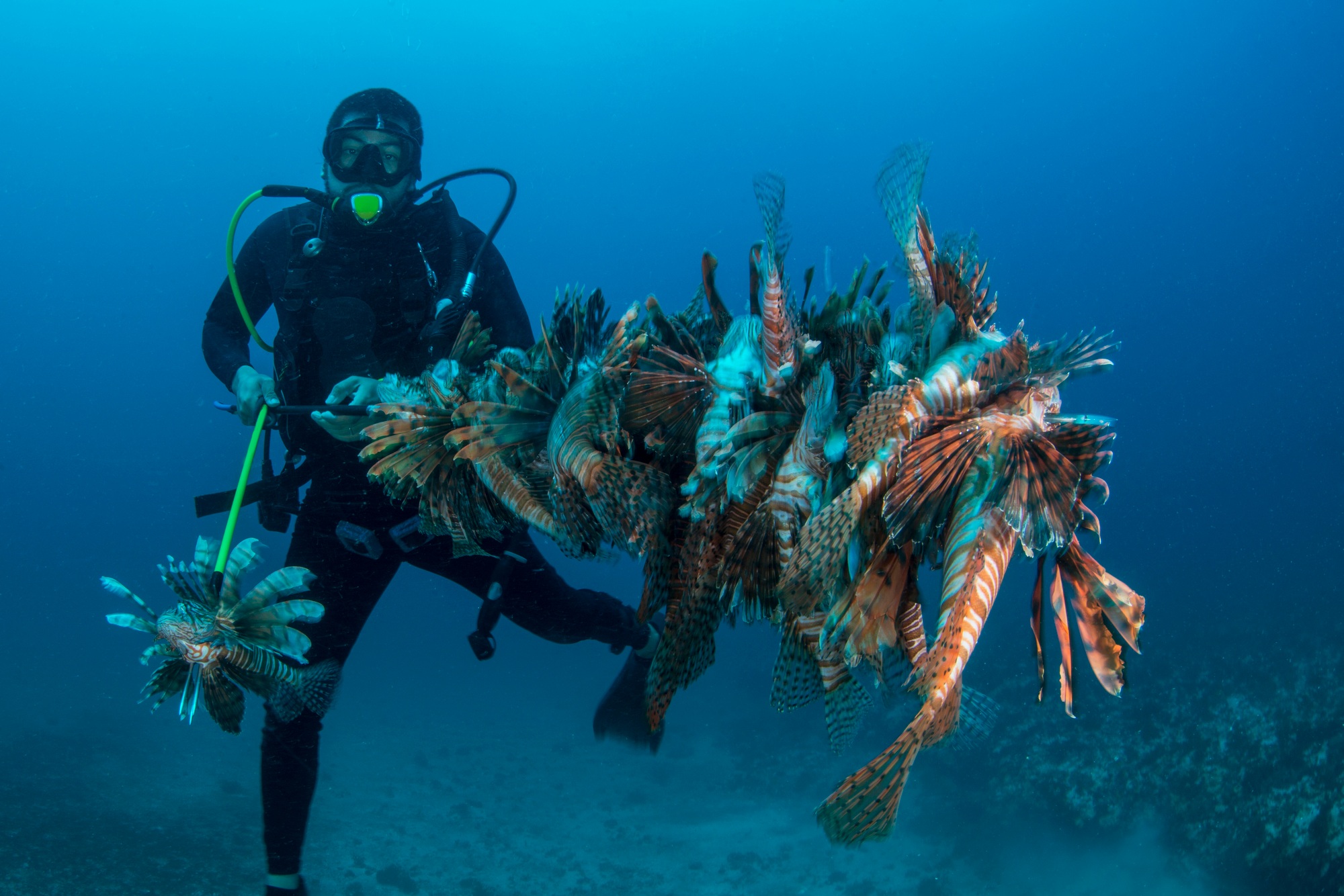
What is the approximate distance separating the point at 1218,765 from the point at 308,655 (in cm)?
1214

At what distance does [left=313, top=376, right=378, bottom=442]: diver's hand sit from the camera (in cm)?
183

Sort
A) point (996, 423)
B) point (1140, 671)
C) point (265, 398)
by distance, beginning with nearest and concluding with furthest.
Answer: point (996, 423) → point (265, 398) → point (1140, 671)

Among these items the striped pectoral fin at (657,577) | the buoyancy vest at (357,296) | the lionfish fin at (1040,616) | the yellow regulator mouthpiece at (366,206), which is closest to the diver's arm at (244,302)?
the buoyancy vest at (357,296)

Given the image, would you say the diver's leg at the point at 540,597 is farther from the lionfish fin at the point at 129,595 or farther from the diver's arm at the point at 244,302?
the diver's arm at the point at 244,302

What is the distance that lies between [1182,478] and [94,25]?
349 ft

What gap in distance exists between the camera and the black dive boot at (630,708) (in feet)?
11.0

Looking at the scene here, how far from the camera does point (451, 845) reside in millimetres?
9977

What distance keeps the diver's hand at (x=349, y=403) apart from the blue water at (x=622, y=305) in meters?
8.96

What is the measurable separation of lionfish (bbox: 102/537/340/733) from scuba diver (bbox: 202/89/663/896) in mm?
776

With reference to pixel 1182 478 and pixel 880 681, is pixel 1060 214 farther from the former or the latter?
pixel 880 681

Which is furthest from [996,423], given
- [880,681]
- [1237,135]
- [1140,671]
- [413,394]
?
[1237,135]

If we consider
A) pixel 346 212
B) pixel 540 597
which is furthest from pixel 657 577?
pixel 346 212

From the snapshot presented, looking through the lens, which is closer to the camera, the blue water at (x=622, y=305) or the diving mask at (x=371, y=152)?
the diving mask at (x=371, y=152)

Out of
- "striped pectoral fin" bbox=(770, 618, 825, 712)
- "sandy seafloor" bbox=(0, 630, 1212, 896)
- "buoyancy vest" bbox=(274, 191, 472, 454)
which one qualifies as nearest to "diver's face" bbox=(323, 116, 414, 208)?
"buoyancy vest" bbox=(274, 191, 472, 454)
